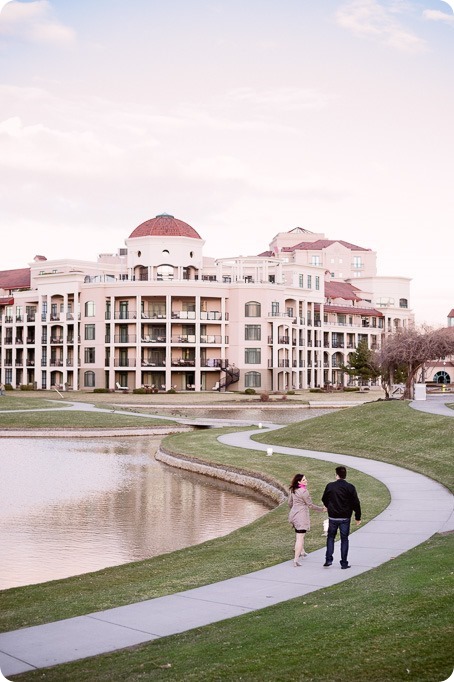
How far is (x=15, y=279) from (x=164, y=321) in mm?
30792

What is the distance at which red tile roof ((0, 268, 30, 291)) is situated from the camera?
116625 mm

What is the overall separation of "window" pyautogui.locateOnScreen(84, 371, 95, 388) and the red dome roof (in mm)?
16983

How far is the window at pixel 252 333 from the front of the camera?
100 m

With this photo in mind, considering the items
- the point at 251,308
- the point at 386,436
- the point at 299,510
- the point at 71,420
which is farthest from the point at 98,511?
the point at 251,308

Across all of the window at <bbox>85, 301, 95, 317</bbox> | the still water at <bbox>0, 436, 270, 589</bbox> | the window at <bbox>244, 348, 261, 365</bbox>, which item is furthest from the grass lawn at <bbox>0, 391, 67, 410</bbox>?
the window at <bbox>244, 348, 261, 365</bbox>

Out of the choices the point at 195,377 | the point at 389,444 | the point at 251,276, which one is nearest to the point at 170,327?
the point at 195,377

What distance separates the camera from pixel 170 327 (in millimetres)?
98000

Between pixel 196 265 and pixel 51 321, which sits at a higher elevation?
pixel 196 265

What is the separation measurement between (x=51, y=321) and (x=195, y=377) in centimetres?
1970

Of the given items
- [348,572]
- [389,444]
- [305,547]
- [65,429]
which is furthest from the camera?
[65,429]

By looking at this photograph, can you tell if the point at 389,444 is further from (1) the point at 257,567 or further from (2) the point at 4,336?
(2) the point at 4,336

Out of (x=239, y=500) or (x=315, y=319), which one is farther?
(x=315, y=319)

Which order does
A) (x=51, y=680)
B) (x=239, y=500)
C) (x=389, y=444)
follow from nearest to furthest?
1. (x=51, y=680)
2. (x=239, y=500)
3. (x=389, y=444)

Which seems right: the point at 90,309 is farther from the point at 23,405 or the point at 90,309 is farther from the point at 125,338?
the point at 23,405
